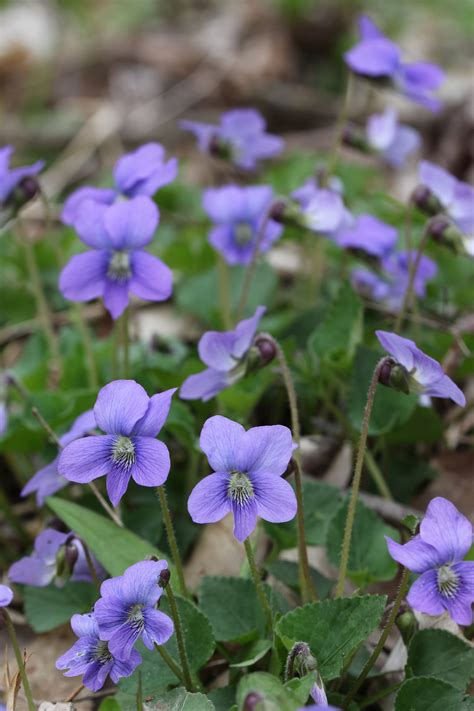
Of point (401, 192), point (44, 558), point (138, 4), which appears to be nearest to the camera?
point (44, 558)

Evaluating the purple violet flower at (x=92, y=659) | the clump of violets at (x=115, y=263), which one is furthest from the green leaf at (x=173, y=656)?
the clump of violets at (x=115, y=263)

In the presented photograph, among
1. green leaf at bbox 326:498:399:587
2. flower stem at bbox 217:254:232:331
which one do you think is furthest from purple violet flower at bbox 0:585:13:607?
flower stem at bbox 217:254:232:331

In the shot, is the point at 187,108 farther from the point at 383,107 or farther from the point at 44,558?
the point at 44,558

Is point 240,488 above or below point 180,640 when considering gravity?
above

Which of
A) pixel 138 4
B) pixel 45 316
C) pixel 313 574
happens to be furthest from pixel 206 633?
pixel 138 4

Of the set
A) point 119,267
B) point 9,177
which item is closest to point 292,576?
point 119,267

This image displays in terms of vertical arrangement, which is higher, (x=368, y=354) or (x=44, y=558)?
(x=368, y=354)

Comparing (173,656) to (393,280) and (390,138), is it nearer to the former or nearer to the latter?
(393,280)
